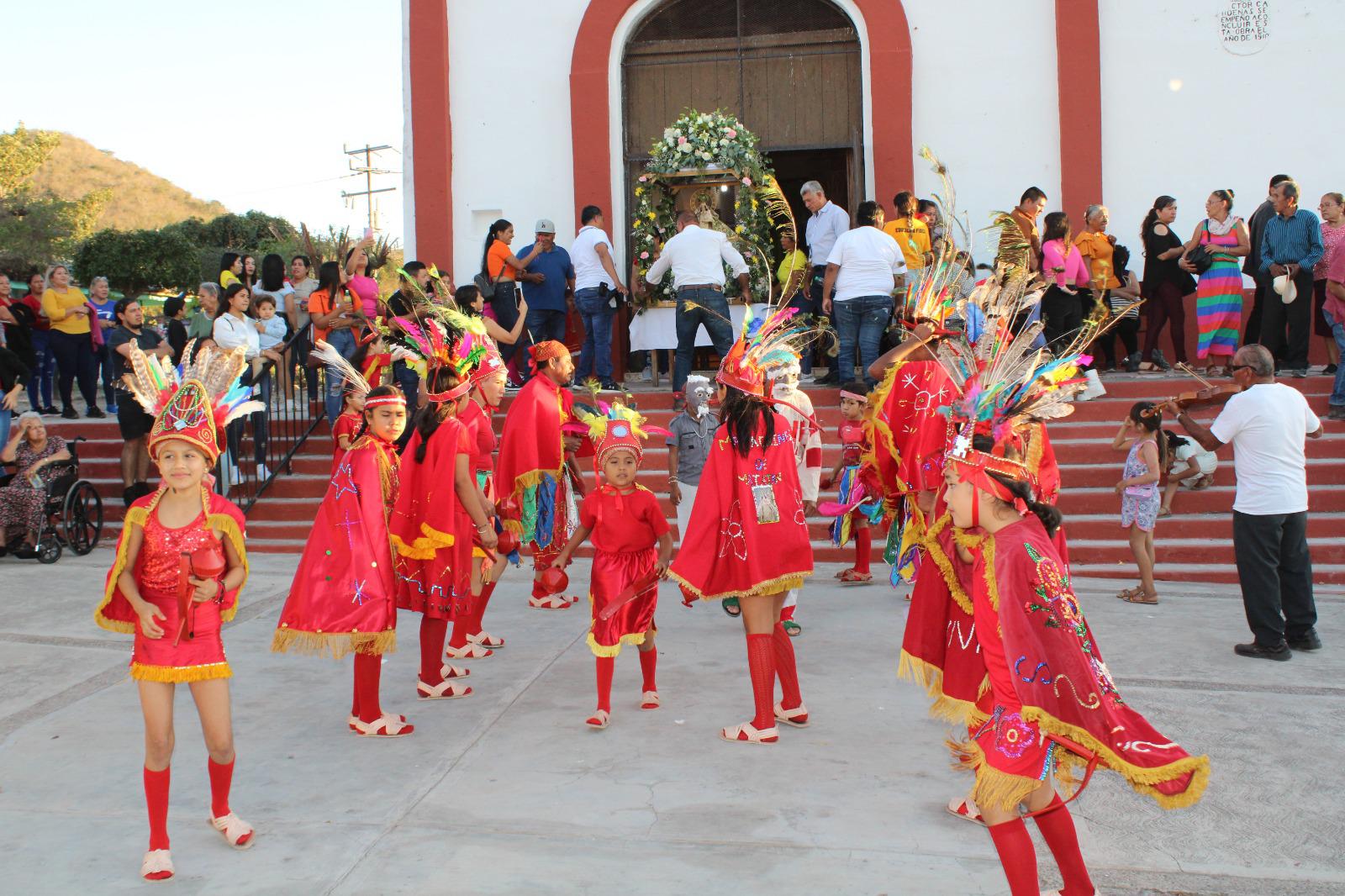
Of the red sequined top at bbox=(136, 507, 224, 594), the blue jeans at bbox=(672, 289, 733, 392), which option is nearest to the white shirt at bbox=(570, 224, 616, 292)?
the blue jeans at bbox=(672, 289, 733, 392)

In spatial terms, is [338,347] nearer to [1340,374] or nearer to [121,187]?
[1340,374]

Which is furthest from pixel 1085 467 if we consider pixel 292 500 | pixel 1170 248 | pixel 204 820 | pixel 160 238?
pixel 160 238

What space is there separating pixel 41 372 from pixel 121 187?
165 ft

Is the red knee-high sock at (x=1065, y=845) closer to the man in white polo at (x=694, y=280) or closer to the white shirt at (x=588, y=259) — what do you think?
the man in white polo at (x=694, y=280)

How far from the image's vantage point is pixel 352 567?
512cm

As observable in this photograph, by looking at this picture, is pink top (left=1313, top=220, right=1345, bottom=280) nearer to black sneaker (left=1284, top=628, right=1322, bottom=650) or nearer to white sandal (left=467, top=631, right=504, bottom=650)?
black sneaker (left=1284, top=628, right=1322, bottom=650)

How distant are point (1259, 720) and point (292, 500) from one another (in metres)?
8.09

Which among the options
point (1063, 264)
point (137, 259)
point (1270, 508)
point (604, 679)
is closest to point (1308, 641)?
point (1270, 508)

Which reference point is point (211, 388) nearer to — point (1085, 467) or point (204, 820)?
point (204, 820)

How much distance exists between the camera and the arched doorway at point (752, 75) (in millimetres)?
13484

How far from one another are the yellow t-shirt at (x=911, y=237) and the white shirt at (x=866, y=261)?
2.83ft

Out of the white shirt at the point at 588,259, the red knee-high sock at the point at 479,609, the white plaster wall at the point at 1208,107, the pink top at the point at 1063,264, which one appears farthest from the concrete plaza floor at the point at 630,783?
the white plaster wall at the point at 1208,107

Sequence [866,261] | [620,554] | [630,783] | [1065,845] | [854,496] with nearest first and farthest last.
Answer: [1065,845]
[630,783]
[620,554]
[854,496]
[866,261]

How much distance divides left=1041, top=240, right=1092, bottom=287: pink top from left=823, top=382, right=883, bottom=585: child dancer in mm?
2904
